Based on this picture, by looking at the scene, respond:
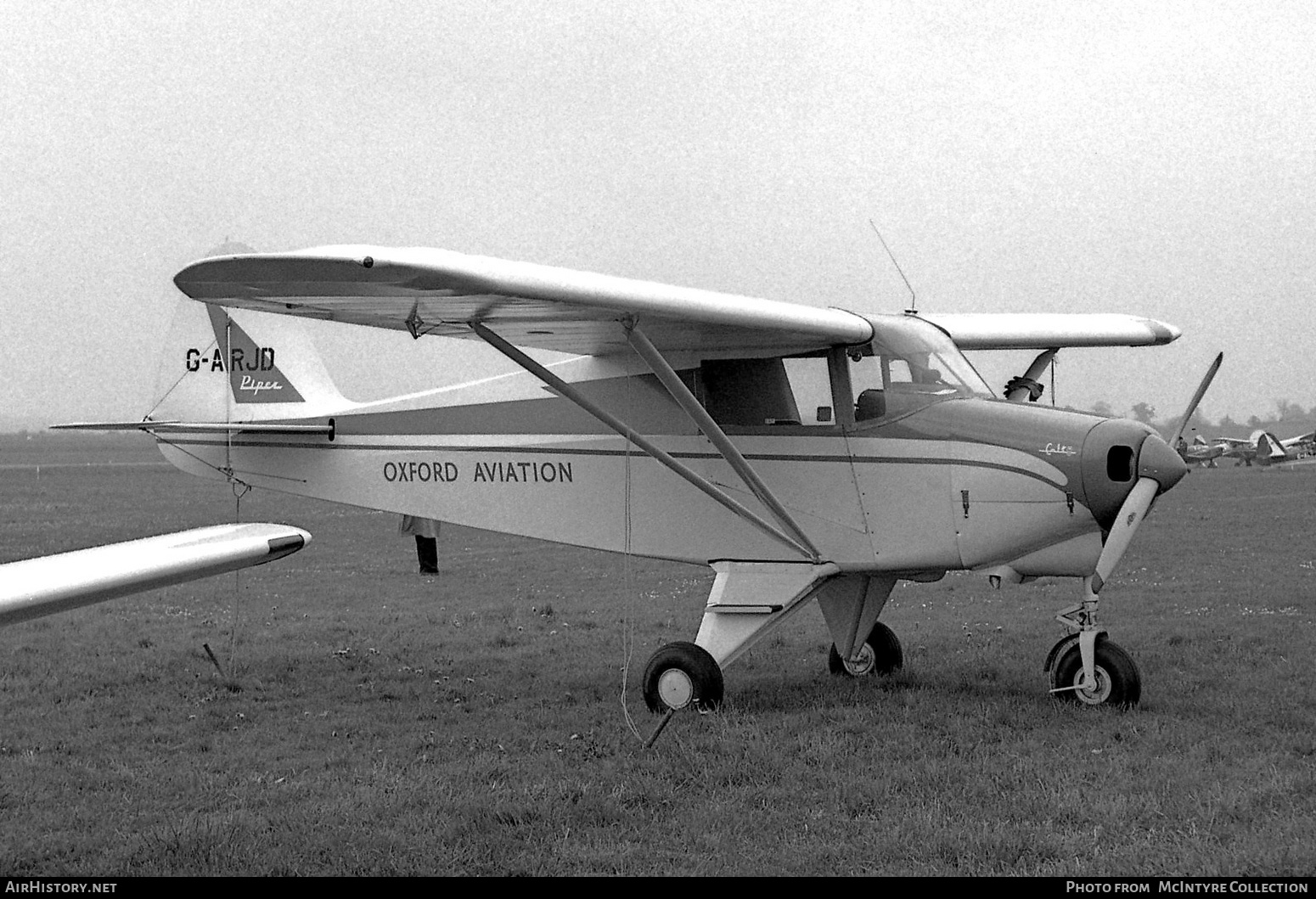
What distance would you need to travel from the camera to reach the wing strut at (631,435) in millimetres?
7742

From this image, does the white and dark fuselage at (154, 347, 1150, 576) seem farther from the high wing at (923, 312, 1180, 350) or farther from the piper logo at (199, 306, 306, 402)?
the high wing at (923, 312, 1180, 350)

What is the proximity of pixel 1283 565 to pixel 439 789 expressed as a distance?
14908 millimetres

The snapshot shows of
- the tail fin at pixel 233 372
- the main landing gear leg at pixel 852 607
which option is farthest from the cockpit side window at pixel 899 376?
the tail fin at pixel 233 372

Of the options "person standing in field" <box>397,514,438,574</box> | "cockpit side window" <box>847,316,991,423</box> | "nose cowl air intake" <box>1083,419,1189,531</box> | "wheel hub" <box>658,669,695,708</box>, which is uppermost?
"cockpit side window" <box>847,316,991,423</box>

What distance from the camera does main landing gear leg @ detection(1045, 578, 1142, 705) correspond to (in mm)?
7859

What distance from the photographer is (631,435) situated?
8.05 meters

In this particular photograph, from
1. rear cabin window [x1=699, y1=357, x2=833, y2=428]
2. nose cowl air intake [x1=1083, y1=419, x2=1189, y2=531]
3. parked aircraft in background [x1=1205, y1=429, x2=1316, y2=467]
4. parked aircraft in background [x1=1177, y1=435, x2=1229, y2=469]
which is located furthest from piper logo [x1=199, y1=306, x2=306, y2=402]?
parked aircraft in background [x1=1177, y1=435, x2=1229, y2=469]

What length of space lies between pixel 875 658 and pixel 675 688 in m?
2.13

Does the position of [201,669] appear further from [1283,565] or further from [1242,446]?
[1242,446]

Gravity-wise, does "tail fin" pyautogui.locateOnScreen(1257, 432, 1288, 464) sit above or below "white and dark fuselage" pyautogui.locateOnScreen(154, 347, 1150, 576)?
below

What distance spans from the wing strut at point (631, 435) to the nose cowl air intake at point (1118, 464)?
1.91 meters

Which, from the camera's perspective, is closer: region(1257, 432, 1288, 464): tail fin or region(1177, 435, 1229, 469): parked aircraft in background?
region(1257, 432, 1288, 464): tail fin

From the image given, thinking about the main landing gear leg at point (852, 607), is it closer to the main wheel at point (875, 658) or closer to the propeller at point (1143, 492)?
the main wheel at point (875, 658)

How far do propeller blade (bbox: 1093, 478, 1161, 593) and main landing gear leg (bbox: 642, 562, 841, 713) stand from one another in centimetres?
184
